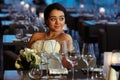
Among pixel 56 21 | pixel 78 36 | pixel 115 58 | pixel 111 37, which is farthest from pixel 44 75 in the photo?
pixel 78 36

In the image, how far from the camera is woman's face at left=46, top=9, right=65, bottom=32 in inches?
172

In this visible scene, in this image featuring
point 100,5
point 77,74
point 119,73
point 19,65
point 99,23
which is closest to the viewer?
point 119,73

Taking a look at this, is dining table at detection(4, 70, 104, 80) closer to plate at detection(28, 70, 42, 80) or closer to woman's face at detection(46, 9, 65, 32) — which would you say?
plate at detection(28, 70, 42, 80)

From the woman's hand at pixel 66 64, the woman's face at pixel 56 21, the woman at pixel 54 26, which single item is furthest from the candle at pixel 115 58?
the woman's face at pixel 56 21

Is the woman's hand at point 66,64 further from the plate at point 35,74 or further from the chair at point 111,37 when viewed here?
the chair at point 111,37

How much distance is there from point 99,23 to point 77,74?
253 inches

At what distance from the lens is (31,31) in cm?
709

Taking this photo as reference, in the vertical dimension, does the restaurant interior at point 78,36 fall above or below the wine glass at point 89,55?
below

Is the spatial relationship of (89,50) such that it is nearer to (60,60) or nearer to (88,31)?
(60,60)

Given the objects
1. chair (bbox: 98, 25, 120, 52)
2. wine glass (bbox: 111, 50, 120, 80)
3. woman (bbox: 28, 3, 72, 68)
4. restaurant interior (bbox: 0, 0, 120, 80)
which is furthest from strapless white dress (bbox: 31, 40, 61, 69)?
chair (bbox: 98, 25, 120, 52)

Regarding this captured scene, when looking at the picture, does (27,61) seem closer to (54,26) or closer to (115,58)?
(115,58)

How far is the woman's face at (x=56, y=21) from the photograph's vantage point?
172 inches

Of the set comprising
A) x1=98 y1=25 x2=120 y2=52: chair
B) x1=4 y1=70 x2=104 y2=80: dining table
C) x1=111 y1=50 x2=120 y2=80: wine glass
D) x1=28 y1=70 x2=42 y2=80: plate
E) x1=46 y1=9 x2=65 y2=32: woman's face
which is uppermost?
x1=46 y1=9 x2=65 y2=32: woman's face

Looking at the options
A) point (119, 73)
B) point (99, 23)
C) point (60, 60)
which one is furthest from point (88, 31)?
point (119, 73)
